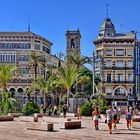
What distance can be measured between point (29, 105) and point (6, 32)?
49.3m

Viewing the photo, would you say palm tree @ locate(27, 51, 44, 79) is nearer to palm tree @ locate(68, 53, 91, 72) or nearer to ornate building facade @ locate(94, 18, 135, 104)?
palm tree @ locate(68, 53, 91, 72)

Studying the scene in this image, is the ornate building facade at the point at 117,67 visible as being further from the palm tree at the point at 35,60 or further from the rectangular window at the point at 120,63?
the palm tree at the point at 35,60

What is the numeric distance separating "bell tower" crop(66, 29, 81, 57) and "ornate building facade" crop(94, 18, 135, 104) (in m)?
21.8

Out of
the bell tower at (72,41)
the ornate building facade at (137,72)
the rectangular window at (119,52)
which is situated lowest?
the ornate building facade at (137,72)

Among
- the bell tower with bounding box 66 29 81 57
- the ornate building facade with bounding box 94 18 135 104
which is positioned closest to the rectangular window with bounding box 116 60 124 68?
the ornate building facade with bounding box 94 18 135 104

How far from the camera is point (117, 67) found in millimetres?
89438

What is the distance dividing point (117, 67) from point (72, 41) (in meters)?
27.0

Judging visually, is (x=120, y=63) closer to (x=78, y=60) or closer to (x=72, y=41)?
(x=78, y=60)

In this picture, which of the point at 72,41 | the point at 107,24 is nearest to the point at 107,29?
the point at 107,24

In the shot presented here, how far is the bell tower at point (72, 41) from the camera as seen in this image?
366ft

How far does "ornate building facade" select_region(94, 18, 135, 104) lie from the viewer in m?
88.7

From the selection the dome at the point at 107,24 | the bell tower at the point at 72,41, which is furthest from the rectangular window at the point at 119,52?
the bell tower at the point at 72,41

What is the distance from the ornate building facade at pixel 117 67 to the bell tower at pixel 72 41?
2179 cm

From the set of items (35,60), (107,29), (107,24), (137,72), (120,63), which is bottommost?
(137,72)
